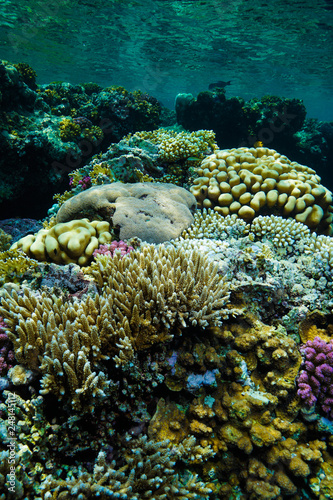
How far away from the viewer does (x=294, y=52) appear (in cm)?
2500

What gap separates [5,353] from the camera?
2.38 meters

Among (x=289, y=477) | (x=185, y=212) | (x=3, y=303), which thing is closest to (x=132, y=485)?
(x=289, y=477)

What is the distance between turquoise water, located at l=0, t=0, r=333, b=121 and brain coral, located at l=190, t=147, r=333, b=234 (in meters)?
17.1

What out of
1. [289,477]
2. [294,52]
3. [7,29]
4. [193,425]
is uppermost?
[294,52]

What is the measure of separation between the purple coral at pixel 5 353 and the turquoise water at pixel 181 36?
2305cm

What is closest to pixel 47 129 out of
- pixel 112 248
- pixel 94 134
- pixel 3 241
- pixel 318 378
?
pixel 94 134

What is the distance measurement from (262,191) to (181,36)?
2572cm

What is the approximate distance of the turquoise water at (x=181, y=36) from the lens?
1819 centimetres

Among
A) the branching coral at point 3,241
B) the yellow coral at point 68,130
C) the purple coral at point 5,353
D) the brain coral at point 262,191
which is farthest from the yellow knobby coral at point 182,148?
the purple coral at point 5,353

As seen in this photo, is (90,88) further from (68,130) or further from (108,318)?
(108,318)

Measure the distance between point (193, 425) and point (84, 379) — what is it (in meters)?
1.20

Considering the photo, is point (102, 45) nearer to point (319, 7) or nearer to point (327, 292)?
point (319, 7)

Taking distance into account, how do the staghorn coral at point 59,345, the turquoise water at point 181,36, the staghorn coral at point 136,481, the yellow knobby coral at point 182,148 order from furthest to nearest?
the turquoise water at point 181,36 < the yellow knobby coral at point 182,148 < the staghorn coral at point 59,345 < the staghorn coral at point 136,481

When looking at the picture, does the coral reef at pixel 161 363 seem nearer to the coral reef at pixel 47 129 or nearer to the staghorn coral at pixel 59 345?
the staghorn coral at pixel 59 345
